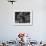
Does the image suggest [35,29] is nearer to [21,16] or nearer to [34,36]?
[34,36]

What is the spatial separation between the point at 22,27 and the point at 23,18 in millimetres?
298

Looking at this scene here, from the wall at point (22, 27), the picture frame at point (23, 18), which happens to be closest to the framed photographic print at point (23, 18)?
the picture frame at point (23, 18)

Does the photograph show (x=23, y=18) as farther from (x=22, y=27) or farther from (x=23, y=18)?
(x=22, y=27)

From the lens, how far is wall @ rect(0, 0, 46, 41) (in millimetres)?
4500

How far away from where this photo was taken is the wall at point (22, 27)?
450 cm

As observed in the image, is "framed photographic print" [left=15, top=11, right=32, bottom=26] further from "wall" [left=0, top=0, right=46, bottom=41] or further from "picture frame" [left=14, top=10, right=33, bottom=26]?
"wall" [left=0, top=0, right=46, bottom=41]

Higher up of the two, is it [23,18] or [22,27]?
[23,18]

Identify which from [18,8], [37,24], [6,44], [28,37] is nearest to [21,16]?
[18,8]

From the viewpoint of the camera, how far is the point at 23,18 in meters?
4.55

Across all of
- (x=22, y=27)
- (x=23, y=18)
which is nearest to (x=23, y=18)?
(x=23, y=18)

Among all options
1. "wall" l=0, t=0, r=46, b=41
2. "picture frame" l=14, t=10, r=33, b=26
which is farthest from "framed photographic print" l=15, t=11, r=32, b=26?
"wall" l=0, t=0, r=46, b=41

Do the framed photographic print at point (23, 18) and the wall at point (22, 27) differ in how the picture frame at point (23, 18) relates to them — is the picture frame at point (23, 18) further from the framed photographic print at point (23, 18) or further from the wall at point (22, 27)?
the wall at point (22, 27)

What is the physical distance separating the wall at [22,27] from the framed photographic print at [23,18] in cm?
13

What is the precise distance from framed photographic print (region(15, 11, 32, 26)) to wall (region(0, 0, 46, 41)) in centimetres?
13
